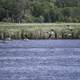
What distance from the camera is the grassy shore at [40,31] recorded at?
136 metres

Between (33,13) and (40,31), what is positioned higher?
(33,13)

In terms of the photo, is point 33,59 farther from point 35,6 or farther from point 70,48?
point 35,6

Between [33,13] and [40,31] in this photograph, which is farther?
[33,13]

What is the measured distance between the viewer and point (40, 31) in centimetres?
13800

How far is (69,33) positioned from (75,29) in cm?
253

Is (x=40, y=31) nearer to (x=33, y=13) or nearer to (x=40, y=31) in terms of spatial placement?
(x=40, y=31)

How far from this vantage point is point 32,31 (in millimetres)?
137125

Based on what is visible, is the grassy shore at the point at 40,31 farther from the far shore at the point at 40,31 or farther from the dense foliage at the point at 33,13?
the dense foliage at the point at 33,13

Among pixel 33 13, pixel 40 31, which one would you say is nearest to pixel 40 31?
pixel 40 31

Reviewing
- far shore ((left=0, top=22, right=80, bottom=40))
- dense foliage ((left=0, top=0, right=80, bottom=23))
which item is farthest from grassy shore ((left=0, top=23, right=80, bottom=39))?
dense foliage ((left=0, top=0, right=80, bottom=23))

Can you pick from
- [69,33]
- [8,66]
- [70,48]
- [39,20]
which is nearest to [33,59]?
[8,66]

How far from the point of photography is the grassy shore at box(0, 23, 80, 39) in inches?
5335

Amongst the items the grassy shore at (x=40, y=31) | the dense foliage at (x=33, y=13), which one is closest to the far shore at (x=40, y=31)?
the grassy shore at (x=40, y=31)

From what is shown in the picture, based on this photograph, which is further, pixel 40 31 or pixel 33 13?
pixel 33 13
